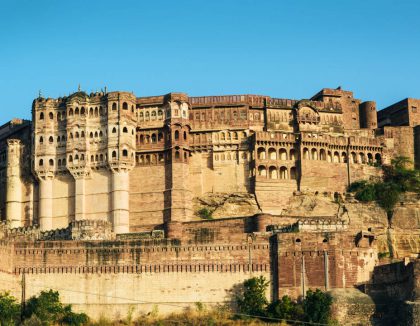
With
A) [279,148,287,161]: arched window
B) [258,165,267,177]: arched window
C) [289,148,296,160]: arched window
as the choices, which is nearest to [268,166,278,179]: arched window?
[258,165,267,177]: arched window

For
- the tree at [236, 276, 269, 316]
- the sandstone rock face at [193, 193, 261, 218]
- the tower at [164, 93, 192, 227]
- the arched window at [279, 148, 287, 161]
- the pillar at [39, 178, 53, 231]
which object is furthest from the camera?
the arched window at [279, 148, 287, 161]

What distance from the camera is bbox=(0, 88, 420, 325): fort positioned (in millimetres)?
61438

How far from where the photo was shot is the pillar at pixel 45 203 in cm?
7369

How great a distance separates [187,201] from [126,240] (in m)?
12.5

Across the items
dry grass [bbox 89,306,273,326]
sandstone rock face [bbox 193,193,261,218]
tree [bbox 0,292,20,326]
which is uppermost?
sandstone rock face [bbox 193,193,261,218]

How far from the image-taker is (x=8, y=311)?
5603 centimetres

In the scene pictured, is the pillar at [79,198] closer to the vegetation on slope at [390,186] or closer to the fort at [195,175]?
the fort at [195,175]

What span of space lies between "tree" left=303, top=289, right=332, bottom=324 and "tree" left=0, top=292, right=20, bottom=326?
15372 millimetres

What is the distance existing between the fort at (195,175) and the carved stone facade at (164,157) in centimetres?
9

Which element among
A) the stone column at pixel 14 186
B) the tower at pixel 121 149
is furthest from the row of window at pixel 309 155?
the stone column at pixel 14 186

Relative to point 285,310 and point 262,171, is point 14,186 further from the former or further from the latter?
point 285,310

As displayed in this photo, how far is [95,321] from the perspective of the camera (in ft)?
191

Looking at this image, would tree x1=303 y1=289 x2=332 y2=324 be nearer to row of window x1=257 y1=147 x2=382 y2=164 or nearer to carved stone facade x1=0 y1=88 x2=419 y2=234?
carved stone facade x1=0 y1=88 x2=419 y2=234

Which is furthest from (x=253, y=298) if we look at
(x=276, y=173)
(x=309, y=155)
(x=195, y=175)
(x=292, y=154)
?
(x=309, y=155)
